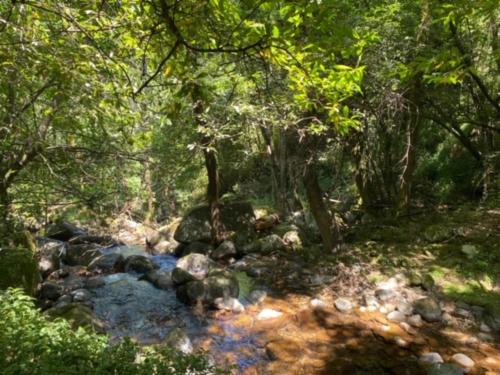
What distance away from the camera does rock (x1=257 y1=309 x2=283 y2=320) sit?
6252 millimetres

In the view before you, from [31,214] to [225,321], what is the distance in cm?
384

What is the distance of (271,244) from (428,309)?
4.82 m

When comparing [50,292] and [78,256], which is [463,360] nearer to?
[50,292]

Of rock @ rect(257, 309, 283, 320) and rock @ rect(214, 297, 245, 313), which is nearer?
rock @ rect(257, 309, 283, 320)

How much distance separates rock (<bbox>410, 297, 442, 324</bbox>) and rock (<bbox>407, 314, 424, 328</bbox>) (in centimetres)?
11

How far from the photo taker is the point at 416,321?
5.67m

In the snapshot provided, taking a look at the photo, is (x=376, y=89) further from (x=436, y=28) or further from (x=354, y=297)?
(x=354, y=297)

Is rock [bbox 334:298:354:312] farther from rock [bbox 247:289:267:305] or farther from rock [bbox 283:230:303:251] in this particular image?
rock [bbox 283:230:303:251]


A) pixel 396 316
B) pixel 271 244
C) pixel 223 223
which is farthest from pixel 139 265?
pixel 396 316

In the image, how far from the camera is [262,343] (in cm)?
540

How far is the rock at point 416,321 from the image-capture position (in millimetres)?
5629

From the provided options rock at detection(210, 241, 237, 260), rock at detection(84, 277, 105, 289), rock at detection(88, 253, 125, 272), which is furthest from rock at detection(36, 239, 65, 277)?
rock at detection(210, 241, 237, 260)

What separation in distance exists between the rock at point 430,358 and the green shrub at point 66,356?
3353mm

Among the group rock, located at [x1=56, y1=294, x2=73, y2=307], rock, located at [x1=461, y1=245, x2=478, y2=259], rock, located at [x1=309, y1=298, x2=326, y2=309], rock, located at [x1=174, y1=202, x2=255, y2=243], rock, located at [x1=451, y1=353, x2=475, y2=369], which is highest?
rock, located at [x1=174, y1=202, x2=255, y2=243]
